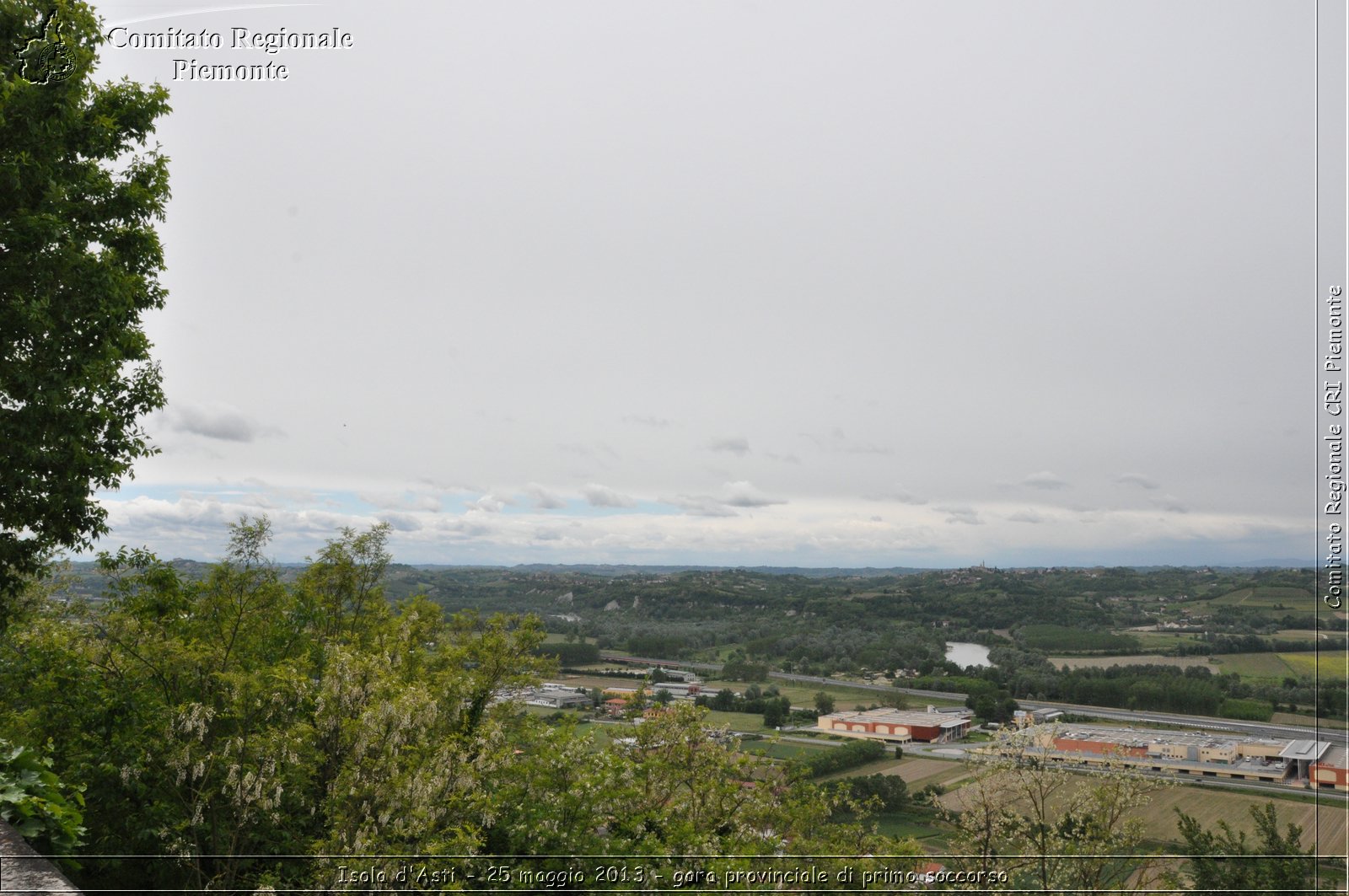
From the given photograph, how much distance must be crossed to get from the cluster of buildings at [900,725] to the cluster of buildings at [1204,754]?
431 cm

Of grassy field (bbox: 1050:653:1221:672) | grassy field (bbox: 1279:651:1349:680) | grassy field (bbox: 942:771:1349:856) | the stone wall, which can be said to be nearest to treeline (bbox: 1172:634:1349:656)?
grassy field (bbox: 1050:653:1221:672)

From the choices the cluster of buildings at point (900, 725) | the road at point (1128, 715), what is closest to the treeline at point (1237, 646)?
the road at point (1128, 715)

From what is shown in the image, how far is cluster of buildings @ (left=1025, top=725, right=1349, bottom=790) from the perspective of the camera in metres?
11.1

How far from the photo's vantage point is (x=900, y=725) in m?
21.0

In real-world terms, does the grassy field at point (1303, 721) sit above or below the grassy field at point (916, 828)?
above

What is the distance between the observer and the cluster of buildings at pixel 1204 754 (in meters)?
11.1

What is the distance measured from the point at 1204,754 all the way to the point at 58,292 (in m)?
20.0

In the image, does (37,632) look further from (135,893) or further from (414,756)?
(414,756)

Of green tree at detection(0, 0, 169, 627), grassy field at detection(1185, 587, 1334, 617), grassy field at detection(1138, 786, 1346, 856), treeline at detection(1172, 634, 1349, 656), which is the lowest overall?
grassy field at detection(1138, 786, 1346, 856)

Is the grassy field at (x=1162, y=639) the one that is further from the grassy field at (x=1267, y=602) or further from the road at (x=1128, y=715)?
the road at (x=1128, y=715)

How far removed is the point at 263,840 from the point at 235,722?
140 centimetres

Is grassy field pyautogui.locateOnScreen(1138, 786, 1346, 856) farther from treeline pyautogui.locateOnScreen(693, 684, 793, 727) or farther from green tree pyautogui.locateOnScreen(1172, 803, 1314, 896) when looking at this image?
treeline pyautogui.locateOnScreen(693, 684, 793, 727)

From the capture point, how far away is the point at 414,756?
743 cm

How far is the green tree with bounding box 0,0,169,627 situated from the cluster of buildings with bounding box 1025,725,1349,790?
43.7 feet
